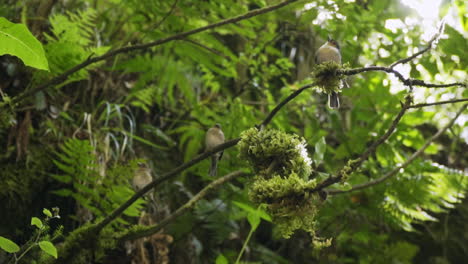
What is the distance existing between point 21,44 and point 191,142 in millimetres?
2190

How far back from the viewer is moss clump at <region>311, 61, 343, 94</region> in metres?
1.46

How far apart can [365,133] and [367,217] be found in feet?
2.42

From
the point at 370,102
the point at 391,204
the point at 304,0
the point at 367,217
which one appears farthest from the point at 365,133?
the point at 304,0

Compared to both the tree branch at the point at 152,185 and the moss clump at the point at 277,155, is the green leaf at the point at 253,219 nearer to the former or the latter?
the tree branch at the point at 152,185

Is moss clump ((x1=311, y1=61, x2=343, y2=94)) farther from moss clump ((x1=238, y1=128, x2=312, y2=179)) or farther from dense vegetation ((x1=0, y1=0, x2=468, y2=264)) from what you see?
moss clump ((x1=238, y1=128, x2=312, y2=179))

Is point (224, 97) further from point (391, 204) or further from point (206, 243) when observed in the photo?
point (391, 204)

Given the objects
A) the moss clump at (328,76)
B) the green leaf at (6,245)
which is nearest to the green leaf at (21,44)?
the green leaf at (6,245)

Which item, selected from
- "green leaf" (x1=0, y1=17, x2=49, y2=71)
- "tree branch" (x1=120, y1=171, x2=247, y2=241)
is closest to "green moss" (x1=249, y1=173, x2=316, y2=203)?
"green leaf" (x1=0, y1=17, x2=49, y2=71)

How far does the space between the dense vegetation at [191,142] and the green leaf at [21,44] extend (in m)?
0.66

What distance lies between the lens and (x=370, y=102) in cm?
323

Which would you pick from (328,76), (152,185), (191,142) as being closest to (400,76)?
(328,76)

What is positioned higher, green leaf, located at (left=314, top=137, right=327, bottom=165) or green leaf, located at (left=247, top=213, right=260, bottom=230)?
green leaf, located at (left=314, top=137, right=327, bottom=165)

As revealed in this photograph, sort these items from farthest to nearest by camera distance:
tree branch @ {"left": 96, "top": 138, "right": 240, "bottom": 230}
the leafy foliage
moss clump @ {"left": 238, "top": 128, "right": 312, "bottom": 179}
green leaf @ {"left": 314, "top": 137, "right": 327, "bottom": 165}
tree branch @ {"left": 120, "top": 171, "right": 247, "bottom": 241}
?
1. the leafy foliage
2. tree branch @ {"left": 120, "top": 171, "right": 247, "bottom": 241}
3. tree branch @ {"left": 96, "top": 138, "right": 240, "bottom": 230}
4. green leaf @ {"left": 314, "top": 137, "right": 327, "bottom": 165}
5. moss clump @ {"left": 238, "top": 128, "right": 312, "bottom": 179}

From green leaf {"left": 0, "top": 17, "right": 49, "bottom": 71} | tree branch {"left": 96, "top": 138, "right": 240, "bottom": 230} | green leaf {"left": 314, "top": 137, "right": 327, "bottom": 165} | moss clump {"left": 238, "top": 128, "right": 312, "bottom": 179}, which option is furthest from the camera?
tree branch {"left": 96, "top": 138, "right": 240, "bottom": 230}
